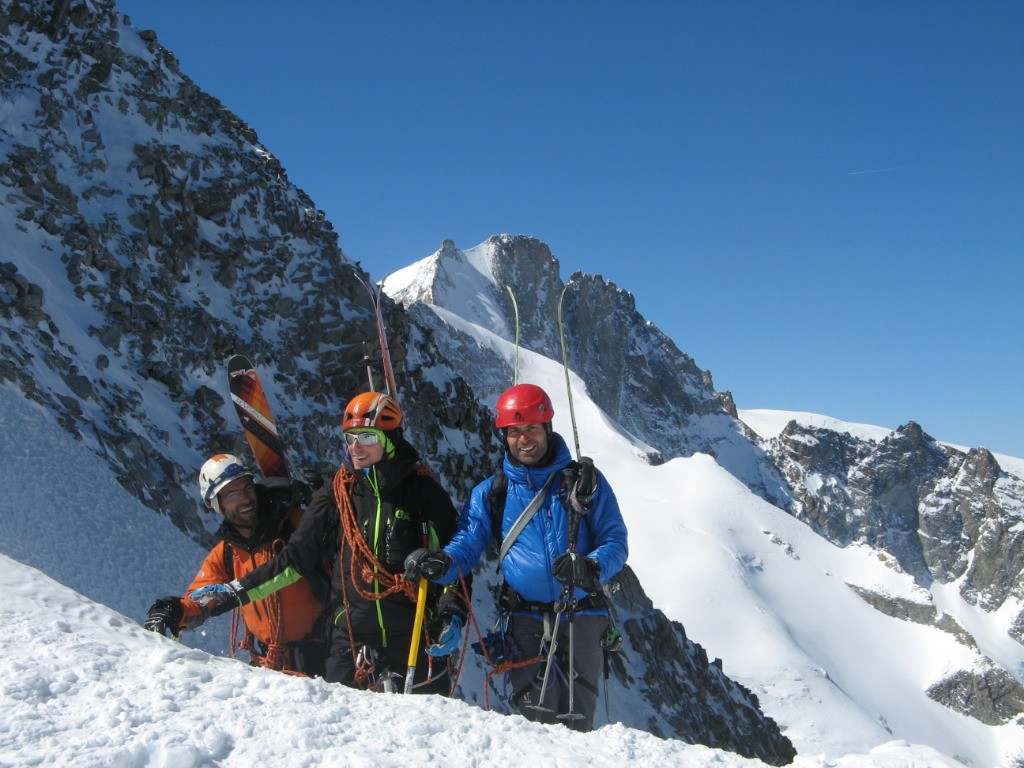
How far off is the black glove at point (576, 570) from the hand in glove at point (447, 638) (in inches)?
30.8

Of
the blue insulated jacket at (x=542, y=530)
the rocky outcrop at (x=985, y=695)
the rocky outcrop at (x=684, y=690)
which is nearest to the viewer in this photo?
the blue insulated jacket at (x=542, y=530)

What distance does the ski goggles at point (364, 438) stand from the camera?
18.1ft

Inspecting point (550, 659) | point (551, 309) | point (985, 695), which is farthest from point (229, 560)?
point (551, 309)

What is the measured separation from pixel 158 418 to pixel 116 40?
11.0 meters

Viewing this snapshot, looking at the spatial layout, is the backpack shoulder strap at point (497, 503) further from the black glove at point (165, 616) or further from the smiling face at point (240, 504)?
the black glove at point (165, 616)

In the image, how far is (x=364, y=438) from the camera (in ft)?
18.1

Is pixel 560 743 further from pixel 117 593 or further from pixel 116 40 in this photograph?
pixel 116 40

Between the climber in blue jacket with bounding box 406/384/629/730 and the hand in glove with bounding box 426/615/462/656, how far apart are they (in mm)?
25

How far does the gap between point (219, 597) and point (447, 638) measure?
64.7 inches

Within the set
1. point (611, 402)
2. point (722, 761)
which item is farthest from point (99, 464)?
point (611, 402)

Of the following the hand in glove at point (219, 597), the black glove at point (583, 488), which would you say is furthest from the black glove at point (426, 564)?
the hand in glove at point (219, 597)

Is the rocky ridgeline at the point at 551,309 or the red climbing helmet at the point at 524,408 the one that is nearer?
the red climbing helmet at the point at 524,408

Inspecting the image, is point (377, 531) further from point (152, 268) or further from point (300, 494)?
point (152, 268)

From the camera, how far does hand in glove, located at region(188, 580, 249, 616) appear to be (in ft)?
18.3
